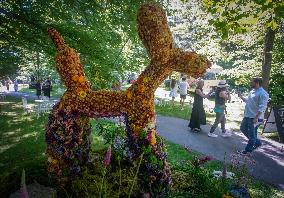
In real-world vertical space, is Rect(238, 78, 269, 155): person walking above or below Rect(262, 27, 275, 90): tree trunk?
below

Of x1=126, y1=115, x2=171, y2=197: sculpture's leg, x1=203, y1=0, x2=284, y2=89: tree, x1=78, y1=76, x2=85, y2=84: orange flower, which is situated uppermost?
x1=203, y1=0, x2=284, y2=89: tree

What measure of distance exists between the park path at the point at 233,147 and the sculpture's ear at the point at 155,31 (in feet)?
15.4

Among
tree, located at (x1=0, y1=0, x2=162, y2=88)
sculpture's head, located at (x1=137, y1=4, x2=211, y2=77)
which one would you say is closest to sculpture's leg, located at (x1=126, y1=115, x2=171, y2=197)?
sculpture's head, located at (x1=137, y1=4, x2=211, y2=77)

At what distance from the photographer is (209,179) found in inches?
203

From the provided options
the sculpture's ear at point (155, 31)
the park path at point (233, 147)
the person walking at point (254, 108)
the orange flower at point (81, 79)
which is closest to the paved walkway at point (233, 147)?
the park path at point (233, 147)

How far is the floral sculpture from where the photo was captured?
4305 mm

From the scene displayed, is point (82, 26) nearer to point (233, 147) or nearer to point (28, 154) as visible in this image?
→ point (28, 154)

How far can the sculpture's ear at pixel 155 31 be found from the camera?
4.25 meters

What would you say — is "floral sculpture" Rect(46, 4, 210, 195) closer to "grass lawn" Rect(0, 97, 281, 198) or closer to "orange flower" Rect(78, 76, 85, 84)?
"orange flower" Rect(78, 76, 85, 84)

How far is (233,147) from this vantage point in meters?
10.3

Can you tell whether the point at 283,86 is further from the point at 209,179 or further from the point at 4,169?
the point at 4,169

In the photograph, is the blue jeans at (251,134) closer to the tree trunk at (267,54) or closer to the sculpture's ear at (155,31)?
the tree trunk at (267,54)

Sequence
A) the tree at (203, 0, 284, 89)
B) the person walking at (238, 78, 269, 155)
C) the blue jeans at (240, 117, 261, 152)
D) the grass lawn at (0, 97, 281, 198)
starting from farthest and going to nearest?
the blue jeans at (240, 117, 261, 152)
the person walking at (238, 78, 269, 155)
the tree at (203, 0, 284, 89)
the grass lawn at (0, 97, 281, 198)

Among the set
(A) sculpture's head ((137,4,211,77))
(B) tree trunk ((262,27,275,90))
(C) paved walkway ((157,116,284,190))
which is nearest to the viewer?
(A) sculpture's head ((137,4,211,77))
